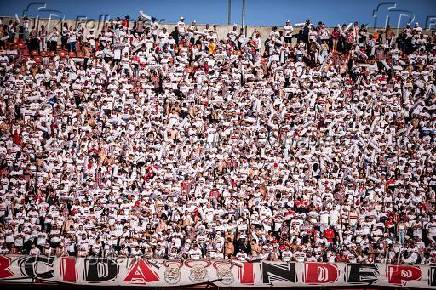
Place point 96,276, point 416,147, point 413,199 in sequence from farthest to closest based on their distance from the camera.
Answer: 1. point 416,147
2. point 413,199
3. point 96,276

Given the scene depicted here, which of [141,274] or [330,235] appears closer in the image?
[141,274]

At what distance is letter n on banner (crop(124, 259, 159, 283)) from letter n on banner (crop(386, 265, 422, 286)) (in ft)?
19.1

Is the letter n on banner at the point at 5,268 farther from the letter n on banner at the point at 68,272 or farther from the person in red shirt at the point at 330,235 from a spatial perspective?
the person in red shirt at the point at 330,235

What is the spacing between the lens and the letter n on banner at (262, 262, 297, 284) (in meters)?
12.7

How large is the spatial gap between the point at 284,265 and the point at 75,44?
11113 mm

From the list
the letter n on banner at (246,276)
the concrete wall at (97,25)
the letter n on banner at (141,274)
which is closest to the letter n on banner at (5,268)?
the letter n on banner at (141,274)

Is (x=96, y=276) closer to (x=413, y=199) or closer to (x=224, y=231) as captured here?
(x=224, y=231)

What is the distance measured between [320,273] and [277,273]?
1059 millimetres

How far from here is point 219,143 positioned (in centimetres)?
1691

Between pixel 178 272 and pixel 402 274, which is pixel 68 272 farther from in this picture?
pixel 402 274

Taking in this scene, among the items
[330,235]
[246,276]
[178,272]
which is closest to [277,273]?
[246,276]

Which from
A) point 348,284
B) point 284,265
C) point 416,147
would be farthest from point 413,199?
point 284,265

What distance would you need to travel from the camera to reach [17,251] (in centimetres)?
1443

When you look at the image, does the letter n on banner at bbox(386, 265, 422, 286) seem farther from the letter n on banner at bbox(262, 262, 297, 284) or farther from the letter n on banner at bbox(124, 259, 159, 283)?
the letter n on banner at bbox(124, 259, 159, 283)
